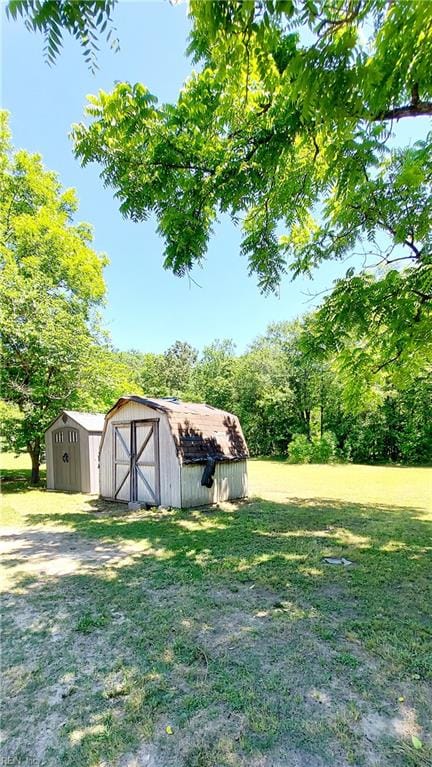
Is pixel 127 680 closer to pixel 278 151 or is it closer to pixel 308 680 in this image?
pixel 308 680

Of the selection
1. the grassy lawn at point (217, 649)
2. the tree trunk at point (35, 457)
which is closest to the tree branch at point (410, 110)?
the grassy lawn at point (217, 649)

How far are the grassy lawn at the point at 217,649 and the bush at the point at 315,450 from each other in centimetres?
1448

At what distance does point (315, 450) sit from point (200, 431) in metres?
13.2

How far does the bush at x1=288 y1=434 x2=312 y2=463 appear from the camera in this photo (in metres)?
20.8

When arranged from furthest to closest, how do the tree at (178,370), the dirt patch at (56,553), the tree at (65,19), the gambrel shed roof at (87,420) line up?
the tree at (178,370) → the gambrel shed roof at (87,420) → the dirt patch at (56,553) → the tree at (65,19)

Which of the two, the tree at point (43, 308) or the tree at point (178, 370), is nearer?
the tree at point (43, 308)

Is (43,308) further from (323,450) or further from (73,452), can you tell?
(323,450)

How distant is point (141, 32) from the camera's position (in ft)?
8.71

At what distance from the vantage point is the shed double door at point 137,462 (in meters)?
8.85

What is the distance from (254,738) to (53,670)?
1.65m

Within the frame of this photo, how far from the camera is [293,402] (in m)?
24.8

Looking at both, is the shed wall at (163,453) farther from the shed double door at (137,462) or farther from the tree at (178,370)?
the tree at (178,370)

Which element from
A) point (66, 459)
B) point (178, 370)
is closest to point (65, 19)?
point (66, 459)

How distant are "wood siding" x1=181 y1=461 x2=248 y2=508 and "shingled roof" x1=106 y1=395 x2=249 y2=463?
0.78 ft
